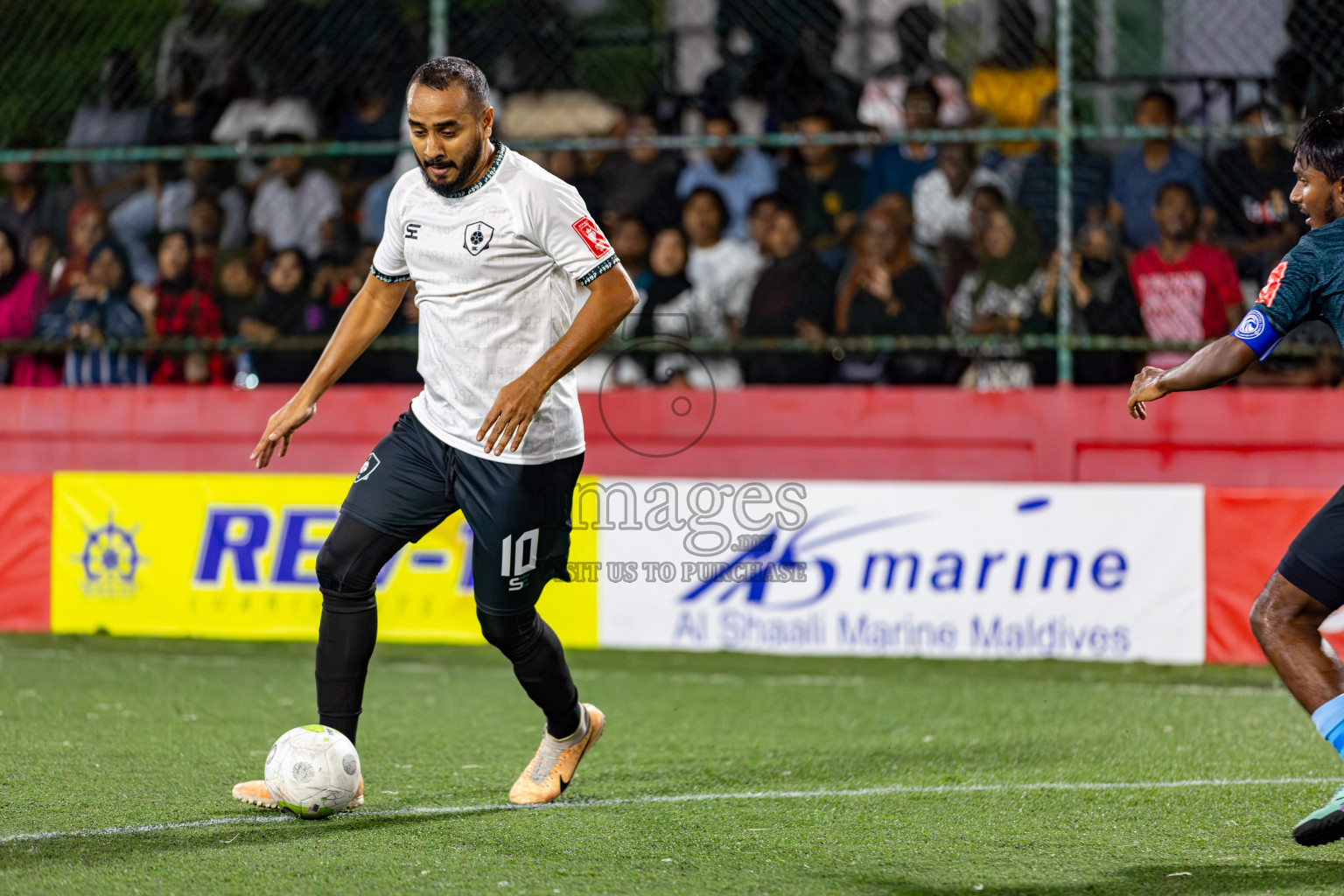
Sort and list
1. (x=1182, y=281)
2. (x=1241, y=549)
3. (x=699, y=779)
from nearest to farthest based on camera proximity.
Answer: (x=699, y=779) → (x=1241, y=549) → (x=1182, y=281)

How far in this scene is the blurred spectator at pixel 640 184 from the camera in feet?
30.8

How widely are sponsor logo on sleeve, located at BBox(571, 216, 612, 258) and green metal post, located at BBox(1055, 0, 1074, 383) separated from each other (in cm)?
481

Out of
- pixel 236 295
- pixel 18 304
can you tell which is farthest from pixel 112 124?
Answer: pixel 236 295

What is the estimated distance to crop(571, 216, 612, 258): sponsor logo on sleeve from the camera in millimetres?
4535

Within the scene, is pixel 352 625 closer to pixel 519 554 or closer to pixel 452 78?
pixel 519 554

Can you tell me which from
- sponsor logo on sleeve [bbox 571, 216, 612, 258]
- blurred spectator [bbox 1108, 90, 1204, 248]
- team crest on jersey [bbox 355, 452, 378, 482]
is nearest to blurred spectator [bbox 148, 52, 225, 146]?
blurred spectator [bbox 1108, 90, 1204, 248]

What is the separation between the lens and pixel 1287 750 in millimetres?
5922

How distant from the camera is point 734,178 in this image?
9555mm

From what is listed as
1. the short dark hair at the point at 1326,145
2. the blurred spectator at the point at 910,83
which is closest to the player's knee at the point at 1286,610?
the short dark hair at the point at 1326,145

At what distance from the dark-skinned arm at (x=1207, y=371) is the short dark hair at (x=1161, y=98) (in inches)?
208

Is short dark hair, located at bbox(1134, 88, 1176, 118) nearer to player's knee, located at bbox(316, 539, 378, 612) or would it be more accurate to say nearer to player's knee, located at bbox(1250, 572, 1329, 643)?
player's knee, located at bbox(1250, 572, 1329, 643)

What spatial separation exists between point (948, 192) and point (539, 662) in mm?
5390

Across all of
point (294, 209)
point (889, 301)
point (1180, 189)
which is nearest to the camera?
point (1180, 189)

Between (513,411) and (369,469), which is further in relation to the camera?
(369,469)
